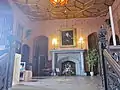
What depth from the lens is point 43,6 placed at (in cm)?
835

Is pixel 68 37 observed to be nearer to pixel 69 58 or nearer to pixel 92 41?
pixel 69 58

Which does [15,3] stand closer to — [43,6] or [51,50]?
[43,6]

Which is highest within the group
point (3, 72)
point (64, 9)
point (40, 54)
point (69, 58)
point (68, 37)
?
point (64, 9)

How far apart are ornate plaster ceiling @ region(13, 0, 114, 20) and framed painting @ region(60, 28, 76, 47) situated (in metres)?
0.97

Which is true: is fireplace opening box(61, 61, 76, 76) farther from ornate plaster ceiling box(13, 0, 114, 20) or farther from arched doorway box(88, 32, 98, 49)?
ornate plaster ceiling box(13, 0, 114, 20)

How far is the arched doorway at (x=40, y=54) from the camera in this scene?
1016cm

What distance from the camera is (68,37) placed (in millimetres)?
10148

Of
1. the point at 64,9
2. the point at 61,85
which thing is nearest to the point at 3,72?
the point at 61,85

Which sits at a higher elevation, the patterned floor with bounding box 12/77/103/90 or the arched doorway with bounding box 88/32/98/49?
the arched doorway with bounding box 88/32/98/49

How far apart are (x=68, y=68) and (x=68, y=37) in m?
2.13

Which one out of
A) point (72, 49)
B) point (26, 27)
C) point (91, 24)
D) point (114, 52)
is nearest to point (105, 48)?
point (114, 52)

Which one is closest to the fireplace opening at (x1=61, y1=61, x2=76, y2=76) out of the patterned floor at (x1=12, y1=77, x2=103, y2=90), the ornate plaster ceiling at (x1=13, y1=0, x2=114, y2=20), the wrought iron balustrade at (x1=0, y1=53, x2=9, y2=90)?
the ornate plaster ceiling at (x1=13, y1=0, x2=114, y2=20)

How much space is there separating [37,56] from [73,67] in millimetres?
2678

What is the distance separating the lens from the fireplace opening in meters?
9.63
